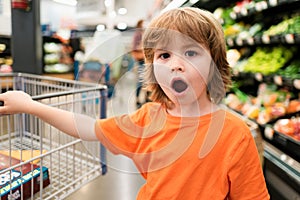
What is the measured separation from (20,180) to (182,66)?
69cm

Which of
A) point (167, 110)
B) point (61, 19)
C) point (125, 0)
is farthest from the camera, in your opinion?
point (125, 0)

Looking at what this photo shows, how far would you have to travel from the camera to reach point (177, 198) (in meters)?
0.87

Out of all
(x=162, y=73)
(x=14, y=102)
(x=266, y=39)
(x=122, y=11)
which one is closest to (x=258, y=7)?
(x=266, y=39)

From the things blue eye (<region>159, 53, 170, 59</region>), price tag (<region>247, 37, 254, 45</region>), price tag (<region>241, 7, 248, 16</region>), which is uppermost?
price tag (<region>241, 7, 248, 16</region>)

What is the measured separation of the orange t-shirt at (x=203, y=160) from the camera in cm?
84

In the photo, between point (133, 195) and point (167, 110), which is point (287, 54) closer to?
point (133, 195)

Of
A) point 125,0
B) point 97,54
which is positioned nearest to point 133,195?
point 97,54

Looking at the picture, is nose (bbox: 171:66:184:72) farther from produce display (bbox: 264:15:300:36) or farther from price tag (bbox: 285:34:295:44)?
produce display (bbox: 264:15:300:36)

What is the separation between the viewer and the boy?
2.55 feet

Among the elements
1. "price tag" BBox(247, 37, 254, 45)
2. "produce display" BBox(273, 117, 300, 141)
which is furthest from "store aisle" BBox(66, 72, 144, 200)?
"price tag" BBox(247, 37, 254, 45)

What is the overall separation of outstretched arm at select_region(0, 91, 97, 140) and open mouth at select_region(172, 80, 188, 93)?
1.15 ft

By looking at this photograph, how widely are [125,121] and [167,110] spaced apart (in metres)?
0.14

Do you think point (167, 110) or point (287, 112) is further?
point (287, 112)

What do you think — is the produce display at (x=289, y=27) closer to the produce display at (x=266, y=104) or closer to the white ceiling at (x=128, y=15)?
the produce display at (x=266, y=104)
